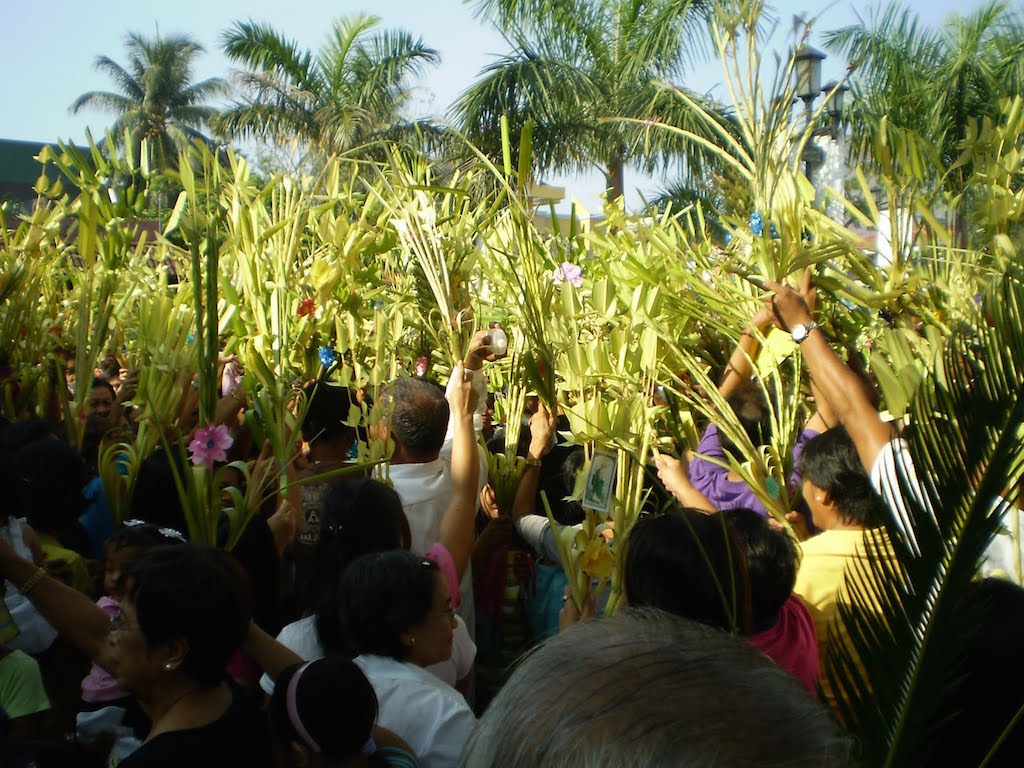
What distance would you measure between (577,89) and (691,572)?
493 inches

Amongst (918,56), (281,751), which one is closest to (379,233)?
(281,751)

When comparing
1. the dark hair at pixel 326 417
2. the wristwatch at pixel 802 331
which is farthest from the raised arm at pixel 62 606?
Answer: the wristwatch at pixel 802 331

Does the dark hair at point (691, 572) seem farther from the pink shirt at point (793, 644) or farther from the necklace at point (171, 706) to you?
the necklace at point (171, 706)

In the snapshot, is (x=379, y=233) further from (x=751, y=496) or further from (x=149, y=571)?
(x=149, y=571)

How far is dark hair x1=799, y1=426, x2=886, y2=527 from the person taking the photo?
6.98 feet

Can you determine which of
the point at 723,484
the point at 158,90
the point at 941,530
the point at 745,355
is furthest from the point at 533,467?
the point at 158,90

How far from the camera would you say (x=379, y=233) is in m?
3.53

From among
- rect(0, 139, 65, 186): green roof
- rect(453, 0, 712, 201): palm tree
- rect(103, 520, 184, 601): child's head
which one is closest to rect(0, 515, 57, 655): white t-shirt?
rect(103, 520, 184, 601): child's head

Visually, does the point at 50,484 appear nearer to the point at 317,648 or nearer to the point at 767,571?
the point at 317,648

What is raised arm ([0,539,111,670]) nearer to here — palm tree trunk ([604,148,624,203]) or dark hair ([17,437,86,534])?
dark hair ([17,437,86,534])

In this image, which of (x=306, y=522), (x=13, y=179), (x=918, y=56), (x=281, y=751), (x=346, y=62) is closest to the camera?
(x=281, y=751)

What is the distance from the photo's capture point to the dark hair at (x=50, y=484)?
2.42 m

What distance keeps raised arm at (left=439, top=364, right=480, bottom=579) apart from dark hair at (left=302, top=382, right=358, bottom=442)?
466mm

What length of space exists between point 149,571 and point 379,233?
2140 millimetres
